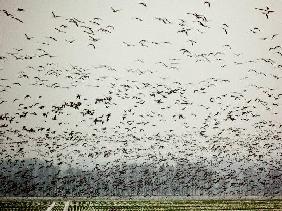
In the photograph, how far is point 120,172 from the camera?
56250mm

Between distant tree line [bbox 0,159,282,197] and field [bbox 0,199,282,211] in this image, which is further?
distant tree line [bbox 0,159,282,197]

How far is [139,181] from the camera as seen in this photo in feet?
199

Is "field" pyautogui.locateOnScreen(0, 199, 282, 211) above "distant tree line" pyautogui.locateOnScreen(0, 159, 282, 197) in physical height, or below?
below

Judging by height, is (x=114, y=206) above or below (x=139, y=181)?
below

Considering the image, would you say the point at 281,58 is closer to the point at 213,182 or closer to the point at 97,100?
the point at 97,100

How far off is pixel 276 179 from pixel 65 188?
37.6 m

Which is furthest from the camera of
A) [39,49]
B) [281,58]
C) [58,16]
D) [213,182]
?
[213,182]

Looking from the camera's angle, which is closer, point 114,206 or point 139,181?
point 114,206

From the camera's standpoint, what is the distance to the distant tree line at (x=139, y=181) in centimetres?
5468

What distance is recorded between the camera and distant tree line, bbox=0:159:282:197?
5468 cm

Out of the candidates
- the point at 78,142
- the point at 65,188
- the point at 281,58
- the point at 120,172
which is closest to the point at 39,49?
the point at 281,58

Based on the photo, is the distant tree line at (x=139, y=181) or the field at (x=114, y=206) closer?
the field at (x=114, y=206)

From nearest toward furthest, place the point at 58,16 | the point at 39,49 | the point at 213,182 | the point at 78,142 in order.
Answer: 1. the point at 58,16
2. the point at 39,49
3. the point at 78,142
4. the point at 213,182

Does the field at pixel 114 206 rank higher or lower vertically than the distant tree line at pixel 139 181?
lower
